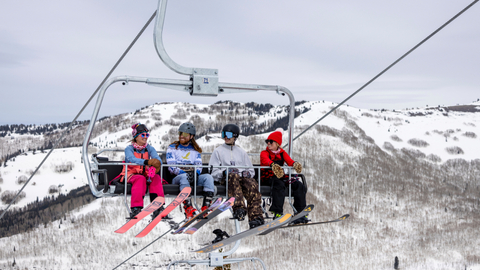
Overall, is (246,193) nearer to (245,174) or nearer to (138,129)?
(245,174)

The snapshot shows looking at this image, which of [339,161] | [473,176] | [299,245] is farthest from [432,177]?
[299,245]

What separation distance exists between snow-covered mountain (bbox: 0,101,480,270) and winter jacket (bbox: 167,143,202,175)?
42.7 metres

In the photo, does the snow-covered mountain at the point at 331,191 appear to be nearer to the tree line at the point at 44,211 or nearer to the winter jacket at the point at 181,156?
the tree line at the point at 44,211

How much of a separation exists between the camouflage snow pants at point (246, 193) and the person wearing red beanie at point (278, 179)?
0.28 meters

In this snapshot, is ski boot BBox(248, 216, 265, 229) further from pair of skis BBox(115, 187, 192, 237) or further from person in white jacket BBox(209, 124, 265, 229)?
pair of skis BBox(115, 187, 192, 237)

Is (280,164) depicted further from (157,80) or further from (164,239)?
(164,239)

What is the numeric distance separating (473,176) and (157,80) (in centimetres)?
9289

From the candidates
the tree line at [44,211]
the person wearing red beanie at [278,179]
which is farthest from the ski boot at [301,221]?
the tree line at [44,211]

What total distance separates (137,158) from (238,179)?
1388 mm

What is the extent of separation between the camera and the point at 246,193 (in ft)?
18.3

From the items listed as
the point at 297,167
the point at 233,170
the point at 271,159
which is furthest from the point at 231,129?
the point at 297,167

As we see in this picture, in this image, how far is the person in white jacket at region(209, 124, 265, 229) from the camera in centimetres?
537

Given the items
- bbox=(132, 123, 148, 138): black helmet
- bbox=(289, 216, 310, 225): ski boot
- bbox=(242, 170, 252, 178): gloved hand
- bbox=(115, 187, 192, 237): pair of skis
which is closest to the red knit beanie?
bbox=(242, 170, 252, 178): gloved hand

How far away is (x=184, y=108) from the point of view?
9219cm
